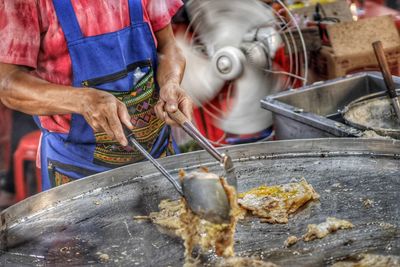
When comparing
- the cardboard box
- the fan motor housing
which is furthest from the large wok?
the cardboard box

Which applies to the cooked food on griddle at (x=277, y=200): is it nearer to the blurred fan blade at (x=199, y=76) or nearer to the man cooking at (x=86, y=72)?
the man cooking at (x=86, y=72)

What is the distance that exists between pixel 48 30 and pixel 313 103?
163 cm

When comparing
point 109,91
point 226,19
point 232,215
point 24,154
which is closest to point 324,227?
point 232,215

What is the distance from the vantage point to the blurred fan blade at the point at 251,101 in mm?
4492

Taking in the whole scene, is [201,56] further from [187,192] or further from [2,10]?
[187,192]

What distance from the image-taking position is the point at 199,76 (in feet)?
15.1

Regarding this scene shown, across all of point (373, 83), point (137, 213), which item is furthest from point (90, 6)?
point (373, 83)

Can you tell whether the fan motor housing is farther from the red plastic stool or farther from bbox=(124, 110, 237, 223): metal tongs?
bbox=(124, 110, 237, 223): metal tongs

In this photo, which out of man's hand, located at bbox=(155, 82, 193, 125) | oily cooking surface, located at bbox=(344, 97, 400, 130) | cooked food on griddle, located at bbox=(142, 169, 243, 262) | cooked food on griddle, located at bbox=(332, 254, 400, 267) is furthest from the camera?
oily cooking surface, located at bbox=(344, 97, 400, 130)

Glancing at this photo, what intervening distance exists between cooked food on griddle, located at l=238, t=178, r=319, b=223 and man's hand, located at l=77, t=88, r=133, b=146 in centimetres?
50

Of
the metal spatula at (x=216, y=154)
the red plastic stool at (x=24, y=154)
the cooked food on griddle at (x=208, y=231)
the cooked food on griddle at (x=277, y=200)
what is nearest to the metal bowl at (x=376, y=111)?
the cooked food on griddle at (x=277, y=200)

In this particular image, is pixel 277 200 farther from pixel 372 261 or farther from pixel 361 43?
pixel 361 43

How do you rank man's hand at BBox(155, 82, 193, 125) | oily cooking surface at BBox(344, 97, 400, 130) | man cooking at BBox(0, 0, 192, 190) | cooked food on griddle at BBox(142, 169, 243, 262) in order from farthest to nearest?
oily cooking surface at BBox(344, 97, 400, 130), man cooking at BBox(0, 0, 192, 190), man's hand at BBox(155, 82, 193, 125), cooked food on griddle at BBox(142, 169, 243, 262)

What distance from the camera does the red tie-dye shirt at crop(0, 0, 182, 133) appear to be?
2461mm
